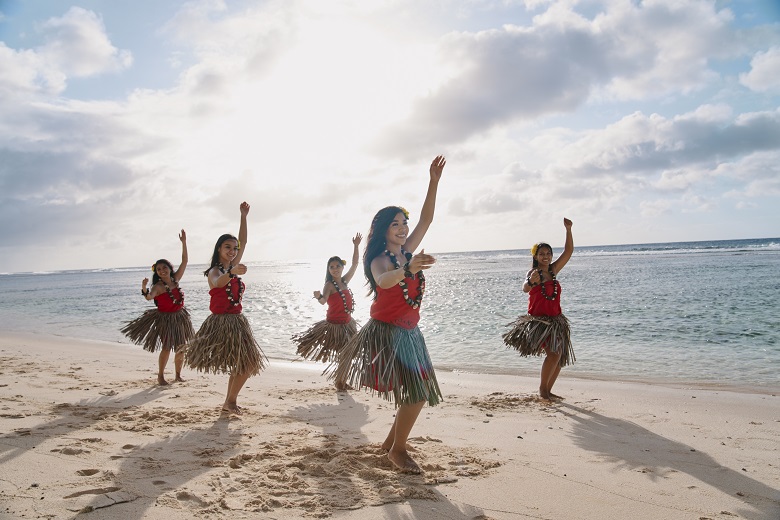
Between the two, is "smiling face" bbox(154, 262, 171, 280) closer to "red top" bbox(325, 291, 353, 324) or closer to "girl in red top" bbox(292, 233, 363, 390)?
"girl in red top" bbox(292, 233, 363, 390)

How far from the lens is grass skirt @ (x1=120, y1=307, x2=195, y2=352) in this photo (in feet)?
21.7

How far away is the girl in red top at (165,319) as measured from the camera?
21.7 feet

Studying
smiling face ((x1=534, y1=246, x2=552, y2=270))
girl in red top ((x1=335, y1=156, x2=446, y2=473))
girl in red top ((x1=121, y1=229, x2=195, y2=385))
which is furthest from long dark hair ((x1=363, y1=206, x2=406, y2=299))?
girl in red top ((x1=121, y1=229, x2=195, y2=385))

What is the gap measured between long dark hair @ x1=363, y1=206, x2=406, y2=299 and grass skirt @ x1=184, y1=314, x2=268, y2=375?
6.56ft

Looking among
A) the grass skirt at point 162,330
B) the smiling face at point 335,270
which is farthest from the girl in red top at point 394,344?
the grass skirt at point 162,330

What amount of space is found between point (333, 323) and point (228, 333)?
6.28 feet

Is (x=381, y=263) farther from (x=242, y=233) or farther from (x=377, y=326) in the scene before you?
(x=242, y=233)

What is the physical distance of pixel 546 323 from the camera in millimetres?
5523

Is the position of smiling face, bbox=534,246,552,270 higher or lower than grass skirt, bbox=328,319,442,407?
A: higher

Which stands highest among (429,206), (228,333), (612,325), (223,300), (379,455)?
(429,206)

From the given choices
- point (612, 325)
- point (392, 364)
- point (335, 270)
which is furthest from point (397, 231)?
point (612, 325)

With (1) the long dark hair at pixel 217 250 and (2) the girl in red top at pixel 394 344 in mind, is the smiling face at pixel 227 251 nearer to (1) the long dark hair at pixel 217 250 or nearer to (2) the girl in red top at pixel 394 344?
(1) the long dark hair at pixel 217 250

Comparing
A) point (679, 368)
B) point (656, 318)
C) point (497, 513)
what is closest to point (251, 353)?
point (497, 513)

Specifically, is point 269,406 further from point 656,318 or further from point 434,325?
point 656,318
